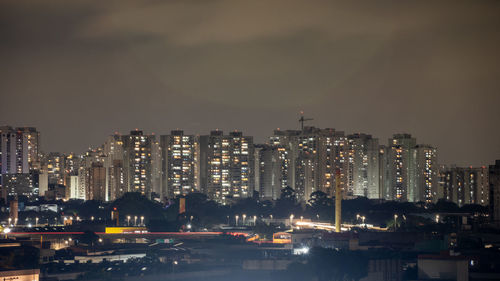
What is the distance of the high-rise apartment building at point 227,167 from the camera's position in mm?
96500

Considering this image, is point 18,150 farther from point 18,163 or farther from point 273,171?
point 273,171

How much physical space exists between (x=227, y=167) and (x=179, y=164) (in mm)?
4868

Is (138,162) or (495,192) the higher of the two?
(138,162)

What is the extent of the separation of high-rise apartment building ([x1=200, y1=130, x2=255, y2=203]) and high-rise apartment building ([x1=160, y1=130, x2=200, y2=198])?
114 centimetres

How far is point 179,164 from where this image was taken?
326ft

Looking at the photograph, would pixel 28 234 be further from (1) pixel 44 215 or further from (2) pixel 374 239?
(1) pixel 44 215

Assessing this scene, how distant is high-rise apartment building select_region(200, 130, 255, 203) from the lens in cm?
9650

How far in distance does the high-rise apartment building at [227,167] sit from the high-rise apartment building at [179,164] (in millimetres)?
1140

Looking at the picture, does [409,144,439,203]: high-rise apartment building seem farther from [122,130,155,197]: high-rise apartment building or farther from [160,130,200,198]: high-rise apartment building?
[122,130,155,197]: high-rise apartment building

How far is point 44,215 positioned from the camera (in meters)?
81.3

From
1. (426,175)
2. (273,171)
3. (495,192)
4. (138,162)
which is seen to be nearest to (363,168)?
(426,175)

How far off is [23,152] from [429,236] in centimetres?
6294

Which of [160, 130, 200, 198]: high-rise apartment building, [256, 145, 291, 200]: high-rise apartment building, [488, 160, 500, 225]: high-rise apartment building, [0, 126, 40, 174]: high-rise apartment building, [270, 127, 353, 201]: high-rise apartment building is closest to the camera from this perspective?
[488, 160, 500, 225]: high-rise apartment building

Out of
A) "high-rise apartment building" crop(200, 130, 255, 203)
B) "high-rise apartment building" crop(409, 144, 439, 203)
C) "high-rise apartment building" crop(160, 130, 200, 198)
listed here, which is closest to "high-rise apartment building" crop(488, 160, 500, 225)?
"high-rise apartment building" crop(409, 144, 439, 203)
